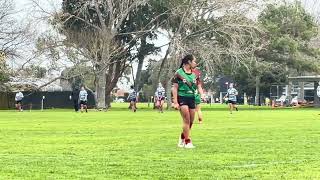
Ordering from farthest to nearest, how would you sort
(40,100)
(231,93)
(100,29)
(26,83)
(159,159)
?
(40,100) < (26,83) < (100,29) < (231,93) < (159,159)

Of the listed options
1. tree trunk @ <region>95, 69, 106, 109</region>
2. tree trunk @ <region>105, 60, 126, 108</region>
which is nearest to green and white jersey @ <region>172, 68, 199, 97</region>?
tree trunk @ <region>95, 69, 106, 109</region>

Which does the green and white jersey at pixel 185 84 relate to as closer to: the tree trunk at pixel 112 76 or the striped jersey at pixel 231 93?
the striped jersey at pixel 231 93

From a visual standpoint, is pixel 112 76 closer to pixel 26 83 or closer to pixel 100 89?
pixel 100 89

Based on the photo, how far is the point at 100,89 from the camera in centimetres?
6706

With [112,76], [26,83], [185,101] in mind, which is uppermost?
[112,76]

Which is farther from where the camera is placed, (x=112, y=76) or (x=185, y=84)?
(x=112, y=76)

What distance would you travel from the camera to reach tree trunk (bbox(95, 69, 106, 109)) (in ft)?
217

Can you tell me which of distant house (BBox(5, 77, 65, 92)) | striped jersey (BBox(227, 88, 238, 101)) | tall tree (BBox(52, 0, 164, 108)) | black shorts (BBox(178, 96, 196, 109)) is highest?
tall tree (BBox(52, 0, 164, 108))

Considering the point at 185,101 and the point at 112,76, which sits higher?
the point at 112,76

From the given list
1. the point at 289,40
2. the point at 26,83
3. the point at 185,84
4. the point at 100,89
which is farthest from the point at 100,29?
the point at 185,84

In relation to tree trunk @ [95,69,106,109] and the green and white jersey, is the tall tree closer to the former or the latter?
tree trunk @ [95,69,106,109]

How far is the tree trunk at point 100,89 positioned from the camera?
66.1 meters

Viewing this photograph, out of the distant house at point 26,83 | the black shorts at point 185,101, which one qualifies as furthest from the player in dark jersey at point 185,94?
the distant house at point 26,83

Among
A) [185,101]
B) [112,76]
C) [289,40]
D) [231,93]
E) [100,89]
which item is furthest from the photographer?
[289,40]
